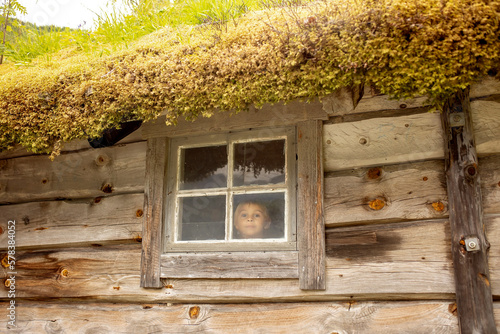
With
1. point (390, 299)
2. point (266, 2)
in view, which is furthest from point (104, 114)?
point (390, 299)

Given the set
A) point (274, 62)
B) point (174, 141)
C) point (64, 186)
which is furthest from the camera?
point (64, 186)

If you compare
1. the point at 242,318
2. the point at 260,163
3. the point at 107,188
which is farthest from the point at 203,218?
the point at 107,188

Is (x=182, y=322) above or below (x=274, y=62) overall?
below

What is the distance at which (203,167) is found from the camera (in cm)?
276

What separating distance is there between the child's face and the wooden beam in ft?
1.51

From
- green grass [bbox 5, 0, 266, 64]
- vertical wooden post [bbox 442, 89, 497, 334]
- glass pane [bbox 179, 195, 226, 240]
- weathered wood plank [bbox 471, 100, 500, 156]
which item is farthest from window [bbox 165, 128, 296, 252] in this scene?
weathered wood plank [bbox 471, 100, 500, 156]

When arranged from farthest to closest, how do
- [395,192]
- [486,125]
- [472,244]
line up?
[395,192] < [486,125] < [472,244]

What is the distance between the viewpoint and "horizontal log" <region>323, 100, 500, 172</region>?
220cm

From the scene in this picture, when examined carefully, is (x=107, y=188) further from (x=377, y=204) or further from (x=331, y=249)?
(x=377, y=204)

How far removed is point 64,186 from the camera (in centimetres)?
305

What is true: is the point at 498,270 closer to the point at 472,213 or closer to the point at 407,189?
the point at 472,213

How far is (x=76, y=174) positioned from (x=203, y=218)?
97cm

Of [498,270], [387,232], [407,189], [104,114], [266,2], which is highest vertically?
[266,2]

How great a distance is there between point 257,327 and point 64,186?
5.17 ft
